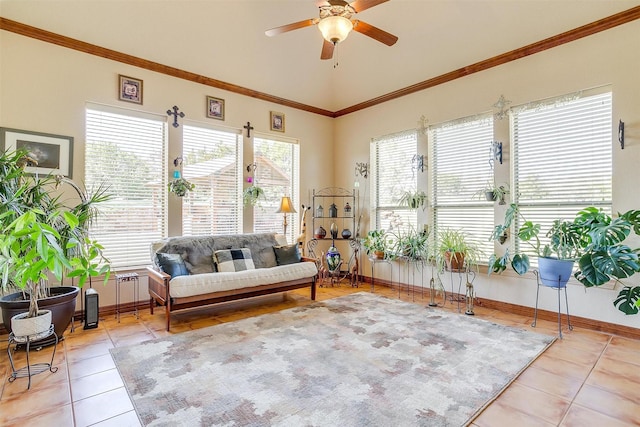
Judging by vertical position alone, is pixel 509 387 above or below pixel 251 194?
below

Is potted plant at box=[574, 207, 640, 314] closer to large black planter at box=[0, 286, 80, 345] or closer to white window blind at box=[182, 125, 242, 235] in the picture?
white window blind at box=[182, 125, 242, 235]

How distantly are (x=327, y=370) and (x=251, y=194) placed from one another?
3.13 m

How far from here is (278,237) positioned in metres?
4.93

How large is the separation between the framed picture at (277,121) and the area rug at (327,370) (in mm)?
3142

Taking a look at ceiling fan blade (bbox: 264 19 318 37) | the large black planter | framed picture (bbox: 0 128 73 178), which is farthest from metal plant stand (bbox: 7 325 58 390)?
ceiling fan blade (bbox: 264 19 318 37)

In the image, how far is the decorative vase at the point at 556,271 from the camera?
125 inches

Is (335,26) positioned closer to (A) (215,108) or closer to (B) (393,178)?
(A) (215,108)

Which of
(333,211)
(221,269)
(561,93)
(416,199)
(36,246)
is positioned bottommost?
(221,269)

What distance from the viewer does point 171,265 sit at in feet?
11.7

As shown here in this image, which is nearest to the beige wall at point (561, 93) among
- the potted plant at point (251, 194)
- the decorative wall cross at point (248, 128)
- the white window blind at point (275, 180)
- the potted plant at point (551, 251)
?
the potted plant at point (551, 251)

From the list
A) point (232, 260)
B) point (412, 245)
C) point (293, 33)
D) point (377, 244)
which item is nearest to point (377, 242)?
point (377, 244)

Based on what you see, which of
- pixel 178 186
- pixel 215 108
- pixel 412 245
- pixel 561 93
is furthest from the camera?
pixel 215 108

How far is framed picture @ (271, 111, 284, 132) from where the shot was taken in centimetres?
541

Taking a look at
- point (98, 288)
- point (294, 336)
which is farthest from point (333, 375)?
point (98, 288)
